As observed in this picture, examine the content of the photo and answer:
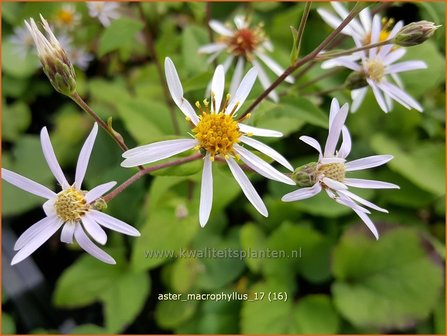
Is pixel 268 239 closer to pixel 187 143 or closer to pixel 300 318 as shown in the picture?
pixel 300 318

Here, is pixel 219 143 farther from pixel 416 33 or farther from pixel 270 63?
pixel 270 63

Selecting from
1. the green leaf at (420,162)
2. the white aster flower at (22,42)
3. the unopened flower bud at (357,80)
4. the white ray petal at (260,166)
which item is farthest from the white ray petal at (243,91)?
the white aster flower at (22,42)

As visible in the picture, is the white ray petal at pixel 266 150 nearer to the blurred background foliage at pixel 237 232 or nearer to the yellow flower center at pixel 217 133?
the yellow flower center at pixel 217 133

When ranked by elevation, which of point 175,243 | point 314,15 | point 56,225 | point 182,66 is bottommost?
point 56,225

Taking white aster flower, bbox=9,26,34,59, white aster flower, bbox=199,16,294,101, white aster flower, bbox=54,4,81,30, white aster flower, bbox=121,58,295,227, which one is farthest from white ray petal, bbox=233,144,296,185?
white aster flower, bbox=9,26,34,59

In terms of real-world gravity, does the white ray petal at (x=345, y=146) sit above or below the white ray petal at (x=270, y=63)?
below

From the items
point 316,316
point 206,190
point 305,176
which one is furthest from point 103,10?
point 316,316

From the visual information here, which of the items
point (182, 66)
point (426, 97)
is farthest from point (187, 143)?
point (426, 97)

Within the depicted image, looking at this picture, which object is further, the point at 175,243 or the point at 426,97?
the point at 426,97
